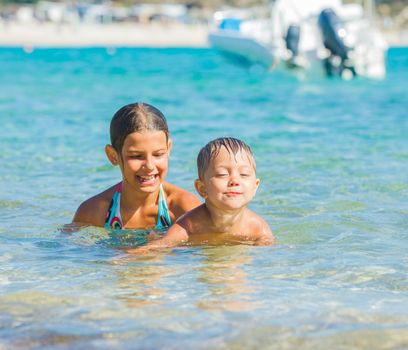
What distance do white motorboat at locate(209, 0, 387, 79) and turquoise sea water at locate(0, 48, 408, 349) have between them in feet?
33.4

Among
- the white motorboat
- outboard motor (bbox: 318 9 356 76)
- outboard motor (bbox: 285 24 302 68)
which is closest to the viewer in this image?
outboard motor (bbox: 318 9 356 76)

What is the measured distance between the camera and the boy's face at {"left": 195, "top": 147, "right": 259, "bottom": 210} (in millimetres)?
4176

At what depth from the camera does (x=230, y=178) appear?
13.7 feet

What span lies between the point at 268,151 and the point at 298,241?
4.13m

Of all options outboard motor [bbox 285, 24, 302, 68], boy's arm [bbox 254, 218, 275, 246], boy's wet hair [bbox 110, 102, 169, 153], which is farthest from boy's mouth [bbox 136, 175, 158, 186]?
outboard motor [bbox 285, 24, 302, 68]

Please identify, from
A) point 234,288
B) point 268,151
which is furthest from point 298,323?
point 268,151

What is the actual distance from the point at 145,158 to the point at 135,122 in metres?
0.19

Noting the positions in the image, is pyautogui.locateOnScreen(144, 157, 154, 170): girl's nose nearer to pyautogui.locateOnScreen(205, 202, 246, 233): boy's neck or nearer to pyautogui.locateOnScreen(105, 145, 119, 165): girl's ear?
pyautogui.locateOnScreen(105, 145, 119, 165): girl's ear

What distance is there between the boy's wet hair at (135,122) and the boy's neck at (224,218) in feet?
1.54

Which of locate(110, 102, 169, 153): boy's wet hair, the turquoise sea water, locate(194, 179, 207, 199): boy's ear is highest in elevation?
locate(110, 102, 169, 153): boy's wet hair

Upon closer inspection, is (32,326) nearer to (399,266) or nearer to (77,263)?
(77,263)

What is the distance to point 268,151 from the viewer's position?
29.5ft

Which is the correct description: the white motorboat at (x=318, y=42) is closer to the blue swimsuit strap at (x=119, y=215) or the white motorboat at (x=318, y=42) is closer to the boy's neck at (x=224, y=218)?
the blue swimsuit strap at (x=119, y=215)

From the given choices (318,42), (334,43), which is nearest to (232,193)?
(334,43)
